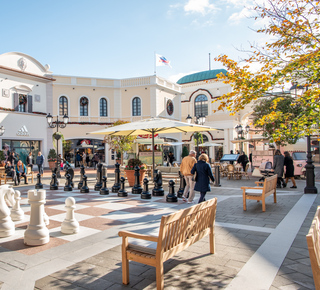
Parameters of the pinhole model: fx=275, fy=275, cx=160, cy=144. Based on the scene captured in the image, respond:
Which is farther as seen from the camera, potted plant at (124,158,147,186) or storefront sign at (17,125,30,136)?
storefront sign at (17,125,30,136)

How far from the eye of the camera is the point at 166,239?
10.6ft

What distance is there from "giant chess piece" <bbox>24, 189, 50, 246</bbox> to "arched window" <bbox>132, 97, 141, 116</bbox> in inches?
1005

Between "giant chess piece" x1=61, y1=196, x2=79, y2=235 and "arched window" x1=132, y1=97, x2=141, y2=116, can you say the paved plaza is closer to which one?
"giant chess piece" x1=61, y1=196, x2=79, y2=235

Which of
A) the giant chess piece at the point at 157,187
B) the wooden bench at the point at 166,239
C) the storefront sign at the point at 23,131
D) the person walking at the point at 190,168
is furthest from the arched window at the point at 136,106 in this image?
the wooden bench at the point at 166,239

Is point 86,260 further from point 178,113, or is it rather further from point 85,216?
point 178,113

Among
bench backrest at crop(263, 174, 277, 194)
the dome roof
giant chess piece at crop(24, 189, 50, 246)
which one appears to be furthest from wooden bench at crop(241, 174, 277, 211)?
the dome roof

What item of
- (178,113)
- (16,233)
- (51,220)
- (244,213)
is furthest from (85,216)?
(178,113)

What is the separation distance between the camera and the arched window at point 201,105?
3672 centimetres

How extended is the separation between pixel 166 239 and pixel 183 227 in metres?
0.41

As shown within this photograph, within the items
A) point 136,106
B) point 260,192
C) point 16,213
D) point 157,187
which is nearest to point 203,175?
point 260,192

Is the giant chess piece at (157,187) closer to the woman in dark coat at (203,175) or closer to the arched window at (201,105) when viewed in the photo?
the woman in dark coat at (203,175)

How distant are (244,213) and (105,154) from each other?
23.1 meters

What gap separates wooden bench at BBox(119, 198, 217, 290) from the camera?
3.12m

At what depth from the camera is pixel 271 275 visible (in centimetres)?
352
